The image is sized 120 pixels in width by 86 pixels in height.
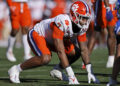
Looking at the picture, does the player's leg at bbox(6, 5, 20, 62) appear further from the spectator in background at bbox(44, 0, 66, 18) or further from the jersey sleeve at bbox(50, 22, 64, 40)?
the spectator in background at bbox(44, 0, 66, 18)

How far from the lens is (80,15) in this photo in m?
7.63

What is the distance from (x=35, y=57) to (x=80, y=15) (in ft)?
3.24

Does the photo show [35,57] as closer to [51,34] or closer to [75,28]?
[51,34]

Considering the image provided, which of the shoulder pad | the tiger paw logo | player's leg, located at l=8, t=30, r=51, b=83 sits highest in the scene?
the tiger paw logo

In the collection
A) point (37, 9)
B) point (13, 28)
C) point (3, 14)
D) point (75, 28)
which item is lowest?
point (3, 14)

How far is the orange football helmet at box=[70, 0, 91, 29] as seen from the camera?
7.63 m

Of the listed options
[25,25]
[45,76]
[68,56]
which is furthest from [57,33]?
[25,25]

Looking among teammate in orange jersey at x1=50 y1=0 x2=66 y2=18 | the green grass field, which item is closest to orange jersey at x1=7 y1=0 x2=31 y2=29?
the green grass field

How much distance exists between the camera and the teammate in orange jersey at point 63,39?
7660mm

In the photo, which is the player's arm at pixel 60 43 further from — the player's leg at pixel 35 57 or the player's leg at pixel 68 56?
the player's leg at pixel 68 56

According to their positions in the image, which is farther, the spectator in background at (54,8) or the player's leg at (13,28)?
the spectator in background at (54,8)

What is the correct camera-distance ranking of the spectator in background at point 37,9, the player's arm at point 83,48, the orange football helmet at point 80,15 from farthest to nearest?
the spectator in background at point 37,9 → the player's arm at point 83,48 → the orange football helmet at point 80,15

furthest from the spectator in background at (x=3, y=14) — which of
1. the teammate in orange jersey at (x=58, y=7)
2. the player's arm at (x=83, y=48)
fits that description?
the player's arm at (x=83, y=48)

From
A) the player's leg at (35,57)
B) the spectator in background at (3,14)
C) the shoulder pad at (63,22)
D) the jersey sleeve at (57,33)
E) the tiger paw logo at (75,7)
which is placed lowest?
the spectator in background at (3,14)
